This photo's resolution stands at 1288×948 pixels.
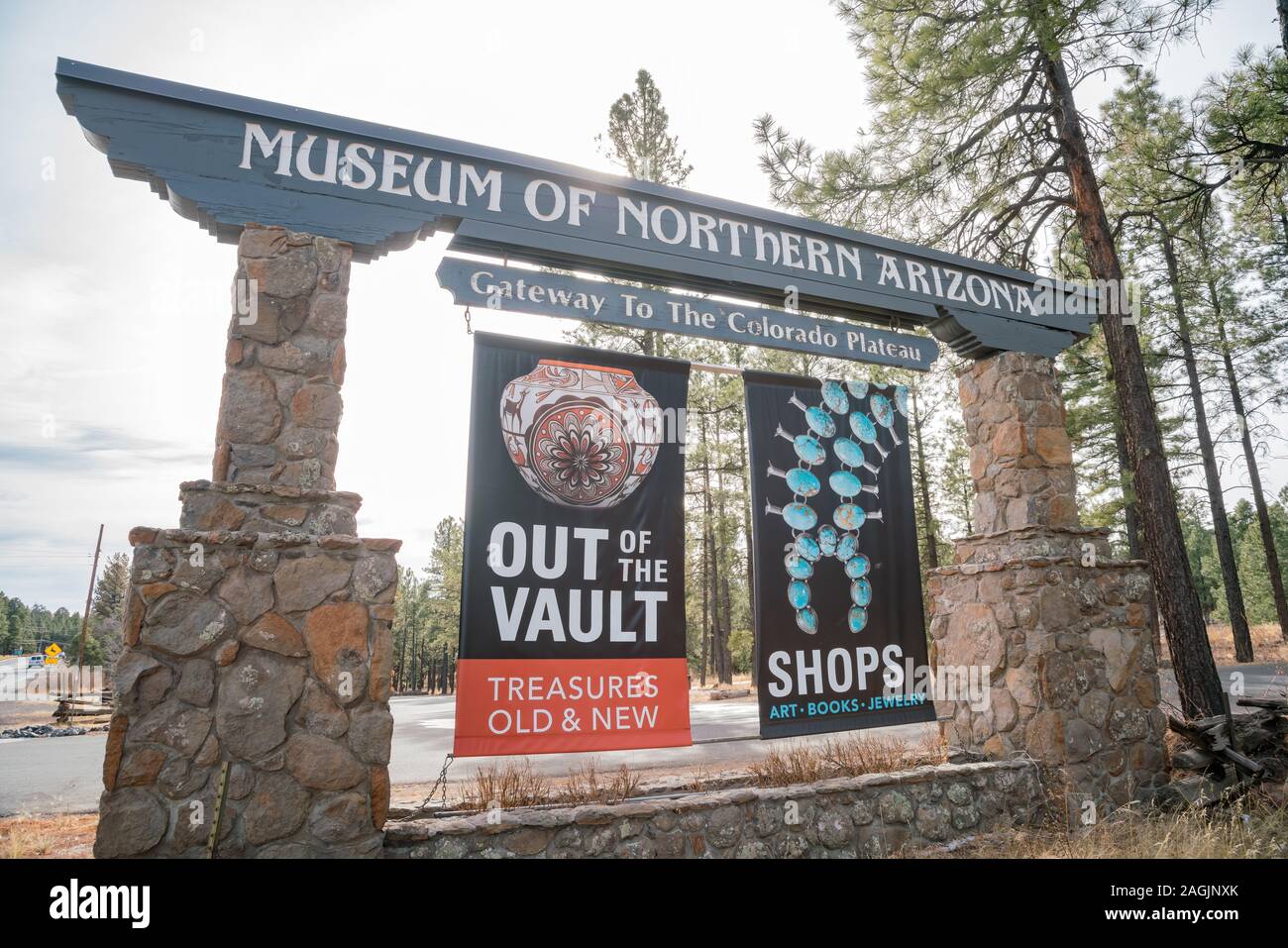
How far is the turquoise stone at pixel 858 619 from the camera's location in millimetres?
5441

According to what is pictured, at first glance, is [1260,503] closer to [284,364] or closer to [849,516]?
[849,516]

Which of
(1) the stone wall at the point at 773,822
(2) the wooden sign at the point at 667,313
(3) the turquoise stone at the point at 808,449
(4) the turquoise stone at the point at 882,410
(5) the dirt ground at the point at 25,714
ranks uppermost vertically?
(2) the wooden sign at the point at 667,313

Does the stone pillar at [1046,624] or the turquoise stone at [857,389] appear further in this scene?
the turquoise stone at [857,389]

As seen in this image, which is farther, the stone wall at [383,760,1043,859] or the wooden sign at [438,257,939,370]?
the wooden sign at [438,257,939,370]

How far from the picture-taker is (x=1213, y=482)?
843 inches

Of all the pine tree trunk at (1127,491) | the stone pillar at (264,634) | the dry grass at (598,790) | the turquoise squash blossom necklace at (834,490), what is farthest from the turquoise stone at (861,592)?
the pine tree trunk at (1127,491)

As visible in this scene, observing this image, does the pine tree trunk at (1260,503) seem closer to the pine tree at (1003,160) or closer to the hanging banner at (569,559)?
the pine tree at (1003,160)

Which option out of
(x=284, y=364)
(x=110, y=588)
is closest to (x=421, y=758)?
A: (x=284, y=364)

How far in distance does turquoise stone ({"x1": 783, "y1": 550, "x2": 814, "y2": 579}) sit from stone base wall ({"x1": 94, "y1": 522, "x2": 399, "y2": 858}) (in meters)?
3.00

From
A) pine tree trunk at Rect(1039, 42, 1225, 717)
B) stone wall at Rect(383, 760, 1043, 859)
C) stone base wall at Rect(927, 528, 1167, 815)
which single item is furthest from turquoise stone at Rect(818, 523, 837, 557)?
pine tree trunk at Rect(1039, 42, 1225, 717)

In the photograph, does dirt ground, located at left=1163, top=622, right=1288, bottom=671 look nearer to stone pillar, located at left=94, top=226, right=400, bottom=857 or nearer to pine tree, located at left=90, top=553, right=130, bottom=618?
stone pillar, located at left=94, top=226, right=400, bottom=857

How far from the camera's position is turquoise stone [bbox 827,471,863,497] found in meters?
5.67

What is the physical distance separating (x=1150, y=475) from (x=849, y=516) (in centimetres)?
454
